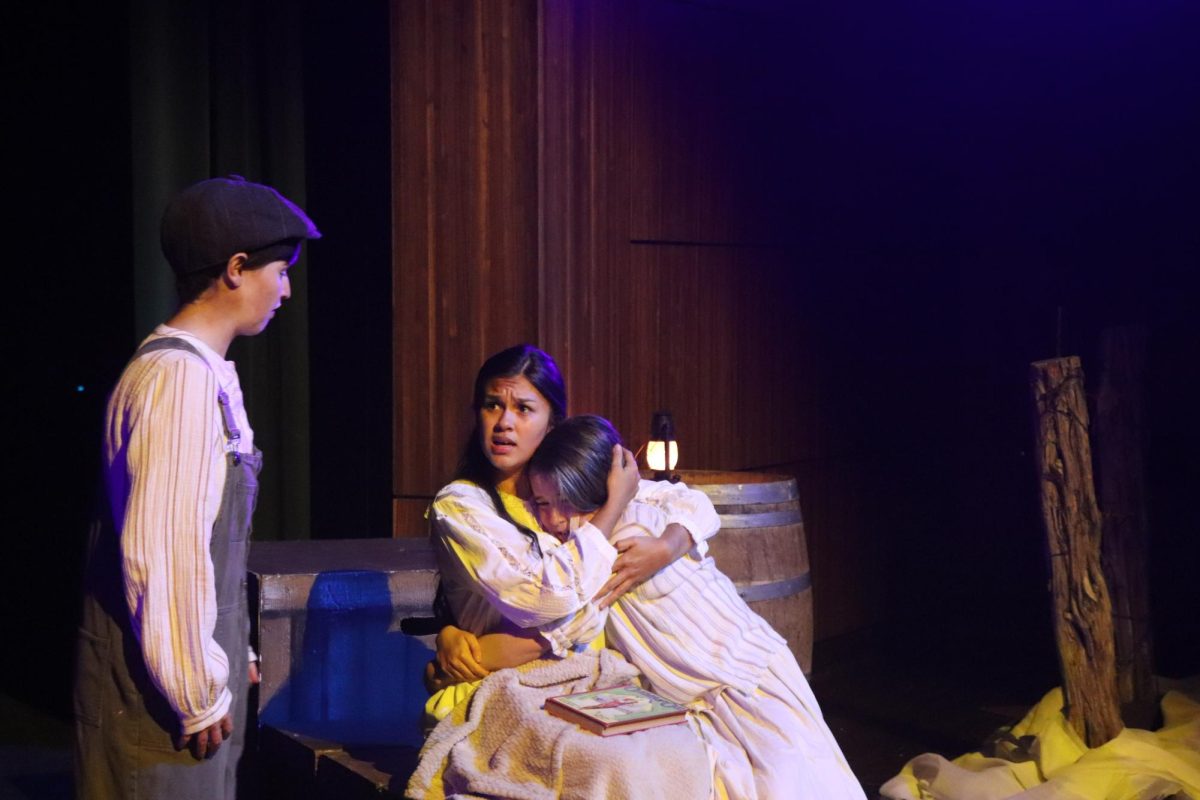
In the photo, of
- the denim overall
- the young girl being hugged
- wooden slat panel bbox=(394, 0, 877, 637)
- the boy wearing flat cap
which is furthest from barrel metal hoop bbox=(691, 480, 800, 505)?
the denim overall

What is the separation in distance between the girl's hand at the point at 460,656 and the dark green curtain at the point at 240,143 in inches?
72.1

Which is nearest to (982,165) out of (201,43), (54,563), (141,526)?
(201,43)

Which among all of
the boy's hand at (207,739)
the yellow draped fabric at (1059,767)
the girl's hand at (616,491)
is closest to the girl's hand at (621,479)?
the girl's hand at (616,491)

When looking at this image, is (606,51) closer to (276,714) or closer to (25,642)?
(276,714)

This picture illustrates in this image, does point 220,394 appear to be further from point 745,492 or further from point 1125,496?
point 1125,496

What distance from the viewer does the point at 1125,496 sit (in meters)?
4.39

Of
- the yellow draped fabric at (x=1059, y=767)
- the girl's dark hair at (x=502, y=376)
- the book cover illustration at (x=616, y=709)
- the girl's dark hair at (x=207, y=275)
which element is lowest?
the yellow draped fabric at (x=1059, y=767)

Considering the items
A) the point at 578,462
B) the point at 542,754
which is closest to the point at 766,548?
the point at 578,462

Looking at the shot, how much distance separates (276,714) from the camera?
3.02 metres

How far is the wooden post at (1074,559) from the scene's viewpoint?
409 centimetres

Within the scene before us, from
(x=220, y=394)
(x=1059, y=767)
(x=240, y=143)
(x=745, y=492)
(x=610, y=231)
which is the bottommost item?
(x=1059, y=767)

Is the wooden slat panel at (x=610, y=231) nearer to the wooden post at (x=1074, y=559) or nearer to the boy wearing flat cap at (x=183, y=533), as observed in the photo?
the wooden post at (x=1074, y=559)

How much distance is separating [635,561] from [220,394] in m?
0.86

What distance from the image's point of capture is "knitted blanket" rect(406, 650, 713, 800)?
82.9 inches
